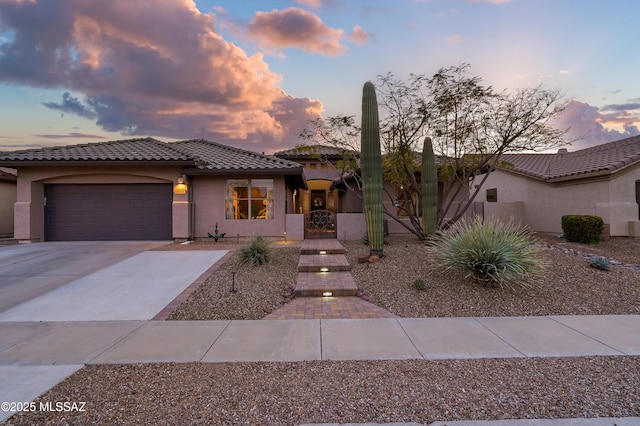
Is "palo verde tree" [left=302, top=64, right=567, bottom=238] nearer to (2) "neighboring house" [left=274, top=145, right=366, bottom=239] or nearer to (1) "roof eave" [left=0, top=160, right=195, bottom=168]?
(2) "neighboring house" [left=274, top=145, right=366, bottom=239]

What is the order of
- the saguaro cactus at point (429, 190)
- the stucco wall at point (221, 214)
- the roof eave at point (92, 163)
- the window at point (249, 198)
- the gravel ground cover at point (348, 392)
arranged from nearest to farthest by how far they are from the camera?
the gravel ground cover at point (348, 392)
the saguaro cactus at point (429, 190)
the roof eave at point (92, 163)
the stucco wall at point (221, 214)
the window at point (249, 198)

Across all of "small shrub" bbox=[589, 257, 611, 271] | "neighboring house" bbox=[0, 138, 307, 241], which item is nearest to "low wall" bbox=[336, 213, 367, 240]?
"neighboring house" bbox=[0, 138, 307, 241]

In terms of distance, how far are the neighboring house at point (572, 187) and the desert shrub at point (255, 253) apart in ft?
35.9

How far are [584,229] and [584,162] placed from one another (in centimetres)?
593

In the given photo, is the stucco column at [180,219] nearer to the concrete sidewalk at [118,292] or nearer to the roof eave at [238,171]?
the roof eave at [238,171]

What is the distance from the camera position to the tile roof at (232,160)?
1355cm

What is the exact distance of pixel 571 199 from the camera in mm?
14844

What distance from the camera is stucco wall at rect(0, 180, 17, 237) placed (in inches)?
644

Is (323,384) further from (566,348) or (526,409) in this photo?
(566,348)

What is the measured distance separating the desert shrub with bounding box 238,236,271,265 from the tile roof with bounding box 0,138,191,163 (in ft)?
21.1

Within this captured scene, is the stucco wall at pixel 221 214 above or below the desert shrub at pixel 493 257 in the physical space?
above

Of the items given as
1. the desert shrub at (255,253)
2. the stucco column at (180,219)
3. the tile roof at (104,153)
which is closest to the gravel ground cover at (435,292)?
the desert shrub at (255,253)

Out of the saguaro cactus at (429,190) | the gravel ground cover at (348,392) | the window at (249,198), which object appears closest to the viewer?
the gravel ground cover at (348,392)

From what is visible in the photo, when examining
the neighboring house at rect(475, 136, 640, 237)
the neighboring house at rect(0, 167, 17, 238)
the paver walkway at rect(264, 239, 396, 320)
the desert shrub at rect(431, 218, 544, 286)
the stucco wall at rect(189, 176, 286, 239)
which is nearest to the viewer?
the paver walkway at rect(264, 239, 396, 320)
